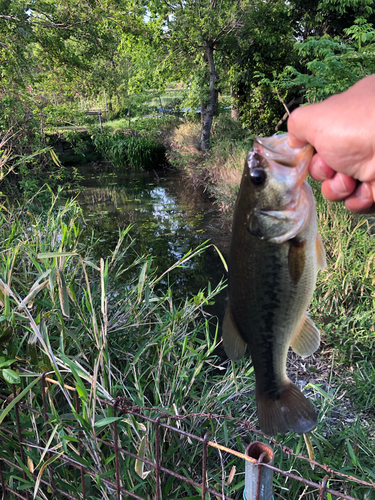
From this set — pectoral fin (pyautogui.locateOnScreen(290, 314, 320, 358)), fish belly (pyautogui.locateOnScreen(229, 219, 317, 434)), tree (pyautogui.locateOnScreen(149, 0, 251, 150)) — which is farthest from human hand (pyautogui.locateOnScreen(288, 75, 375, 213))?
tree (pyautogui.locateOnScreen(149, 0, 251, 150))

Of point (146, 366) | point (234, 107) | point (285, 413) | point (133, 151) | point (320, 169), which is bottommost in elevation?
point (133, 151)

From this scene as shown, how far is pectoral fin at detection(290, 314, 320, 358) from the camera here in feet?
4.24

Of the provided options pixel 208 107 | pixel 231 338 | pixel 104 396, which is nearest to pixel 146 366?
pixel 104 396

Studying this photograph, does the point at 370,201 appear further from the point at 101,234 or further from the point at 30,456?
the point at 101,234

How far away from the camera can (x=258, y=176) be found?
46.9 inches

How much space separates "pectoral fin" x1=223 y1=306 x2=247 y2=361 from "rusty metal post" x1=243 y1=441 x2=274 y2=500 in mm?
297

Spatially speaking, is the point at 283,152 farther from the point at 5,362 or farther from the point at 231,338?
the point at 5,362

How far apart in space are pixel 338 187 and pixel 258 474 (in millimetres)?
1030

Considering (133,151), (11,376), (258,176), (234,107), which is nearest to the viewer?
(258,176)

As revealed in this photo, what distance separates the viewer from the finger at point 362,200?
134 centimetres

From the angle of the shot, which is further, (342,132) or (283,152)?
(283,152)

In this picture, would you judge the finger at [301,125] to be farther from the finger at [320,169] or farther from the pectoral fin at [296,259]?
the pectoral fin at [296,259]

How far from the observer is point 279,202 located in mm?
1202

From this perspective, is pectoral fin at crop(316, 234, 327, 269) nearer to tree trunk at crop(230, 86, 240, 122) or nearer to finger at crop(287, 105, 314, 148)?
finger at crop(287, 105, 314, 148)
